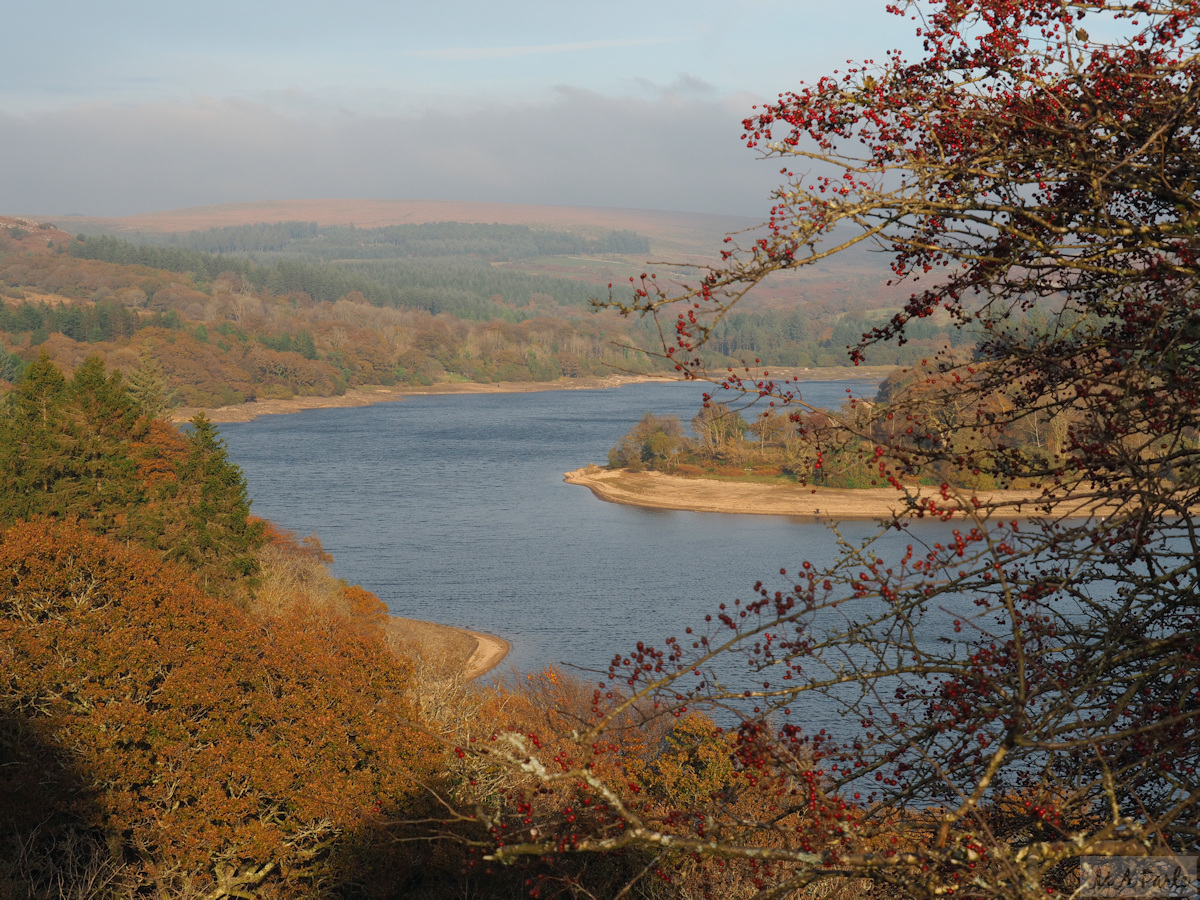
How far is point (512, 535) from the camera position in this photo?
4578 cm

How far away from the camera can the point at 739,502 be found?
5634 centimetres

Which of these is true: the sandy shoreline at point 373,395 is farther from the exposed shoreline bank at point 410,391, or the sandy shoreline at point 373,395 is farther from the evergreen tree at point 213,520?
the evergreen tree at point 213,520

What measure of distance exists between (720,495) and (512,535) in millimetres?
16389

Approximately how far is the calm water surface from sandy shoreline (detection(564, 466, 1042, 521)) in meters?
1.71

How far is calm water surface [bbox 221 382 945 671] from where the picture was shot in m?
33.0

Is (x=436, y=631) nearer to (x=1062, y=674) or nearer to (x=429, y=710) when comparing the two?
(x=429, y=710)

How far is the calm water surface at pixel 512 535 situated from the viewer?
33.0m

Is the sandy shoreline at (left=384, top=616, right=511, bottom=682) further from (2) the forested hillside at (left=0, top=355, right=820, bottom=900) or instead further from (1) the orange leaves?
(1) the orange leaves

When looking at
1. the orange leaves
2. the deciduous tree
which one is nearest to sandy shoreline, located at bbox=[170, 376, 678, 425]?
the orange leaves

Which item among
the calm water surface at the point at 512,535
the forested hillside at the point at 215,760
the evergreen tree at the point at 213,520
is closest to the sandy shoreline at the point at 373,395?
the calm water surface at the point at 512,535

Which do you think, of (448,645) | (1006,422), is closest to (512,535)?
(448,645)

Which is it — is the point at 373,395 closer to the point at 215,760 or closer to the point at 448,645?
the point at 448,645

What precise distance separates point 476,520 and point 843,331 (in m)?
124

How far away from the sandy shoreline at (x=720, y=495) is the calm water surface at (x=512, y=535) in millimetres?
1707
